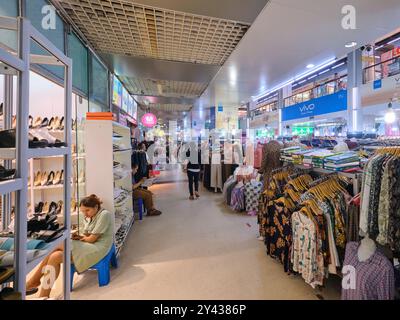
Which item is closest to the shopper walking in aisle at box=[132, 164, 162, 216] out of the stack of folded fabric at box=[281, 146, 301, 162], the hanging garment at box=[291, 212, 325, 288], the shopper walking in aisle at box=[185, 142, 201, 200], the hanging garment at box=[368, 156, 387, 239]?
the shopper walking in aisle at box=[185, 142, 201, 200]

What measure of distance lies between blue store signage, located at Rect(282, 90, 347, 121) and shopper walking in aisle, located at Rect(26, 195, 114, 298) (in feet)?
20.0

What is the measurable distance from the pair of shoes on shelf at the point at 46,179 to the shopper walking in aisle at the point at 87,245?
859 mm

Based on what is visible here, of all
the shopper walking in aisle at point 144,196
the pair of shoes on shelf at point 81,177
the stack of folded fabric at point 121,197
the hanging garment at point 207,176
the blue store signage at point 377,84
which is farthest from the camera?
the hanging garment at point 207,176

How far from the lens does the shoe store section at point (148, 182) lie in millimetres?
1384

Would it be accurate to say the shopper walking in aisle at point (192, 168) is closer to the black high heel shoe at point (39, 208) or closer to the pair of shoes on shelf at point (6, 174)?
the black high heel shoe at point (39, 208)

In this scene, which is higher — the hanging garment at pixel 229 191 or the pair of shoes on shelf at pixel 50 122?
the pair of shoes on shelf at pixel 50 122

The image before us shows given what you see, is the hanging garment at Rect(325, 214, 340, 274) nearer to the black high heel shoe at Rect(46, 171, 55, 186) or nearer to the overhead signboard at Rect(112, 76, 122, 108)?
the black high heel shoe at Rect(46, 171, 55, 186)

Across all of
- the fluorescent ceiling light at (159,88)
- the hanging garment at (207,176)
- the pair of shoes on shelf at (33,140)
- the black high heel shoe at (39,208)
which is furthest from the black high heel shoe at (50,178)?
the hanging garment at (207,176)

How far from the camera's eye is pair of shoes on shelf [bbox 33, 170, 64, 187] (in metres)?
3.13

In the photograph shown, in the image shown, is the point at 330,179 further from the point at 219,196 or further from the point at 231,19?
the point at 219,196

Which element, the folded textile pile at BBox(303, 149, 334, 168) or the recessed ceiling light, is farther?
the recessed ceiling light

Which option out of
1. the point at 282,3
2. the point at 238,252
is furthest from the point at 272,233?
the point at 282,3

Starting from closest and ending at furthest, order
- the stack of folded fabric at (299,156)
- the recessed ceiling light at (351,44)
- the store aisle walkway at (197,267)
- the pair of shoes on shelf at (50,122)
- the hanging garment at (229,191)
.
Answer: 1. the store aisle walkway at (197,267)
2. the stack of folded fabric at (299,156)
3. the pair of shoes on shelf at (50,122)
4. the recessed ceiling light at (351,44)
5. the hanging garment at (229,191)

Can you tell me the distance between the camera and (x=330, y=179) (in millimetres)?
2600
